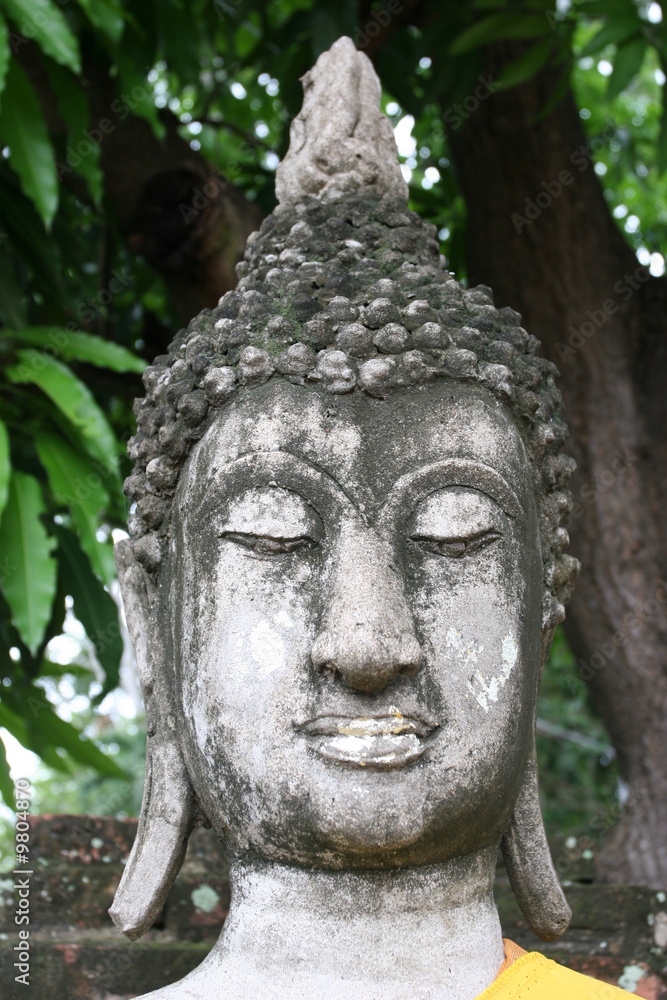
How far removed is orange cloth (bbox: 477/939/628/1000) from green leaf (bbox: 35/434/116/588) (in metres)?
1.66

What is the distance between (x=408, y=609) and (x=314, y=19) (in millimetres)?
2683

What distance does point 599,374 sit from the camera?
13.9ft

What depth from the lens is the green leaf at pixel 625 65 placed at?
3.78 metres

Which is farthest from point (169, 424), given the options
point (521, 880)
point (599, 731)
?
point (599, 731)

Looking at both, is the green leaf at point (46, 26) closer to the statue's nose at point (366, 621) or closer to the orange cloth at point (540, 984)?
the statue's nose at point (366, 621)

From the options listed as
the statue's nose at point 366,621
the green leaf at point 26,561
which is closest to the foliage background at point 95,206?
the green leaf at point 26,561

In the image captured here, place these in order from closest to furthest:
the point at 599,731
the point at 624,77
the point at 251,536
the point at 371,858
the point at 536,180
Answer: the point at 371,858
the point at 251,536
the point at 624,77
the point at 536,180
the point at 599,731

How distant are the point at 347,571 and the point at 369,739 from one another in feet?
1.15

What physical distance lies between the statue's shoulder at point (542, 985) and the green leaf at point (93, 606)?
1.91 meters

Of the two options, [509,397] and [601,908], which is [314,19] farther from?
[601,908]

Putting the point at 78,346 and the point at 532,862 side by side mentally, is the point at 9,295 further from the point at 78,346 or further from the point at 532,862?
the point at 532,862

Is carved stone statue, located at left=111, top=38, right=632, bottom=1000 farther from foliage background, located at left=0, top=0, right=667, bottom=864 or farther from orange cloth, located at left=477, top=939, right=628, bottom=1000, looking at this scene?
foliage background, located at left=0, top=0, right=667, bottom=864

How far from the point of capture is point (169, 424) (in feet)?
8.81

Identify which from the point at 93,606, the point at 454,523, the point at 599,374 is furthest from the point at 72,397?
the point at 599,374
